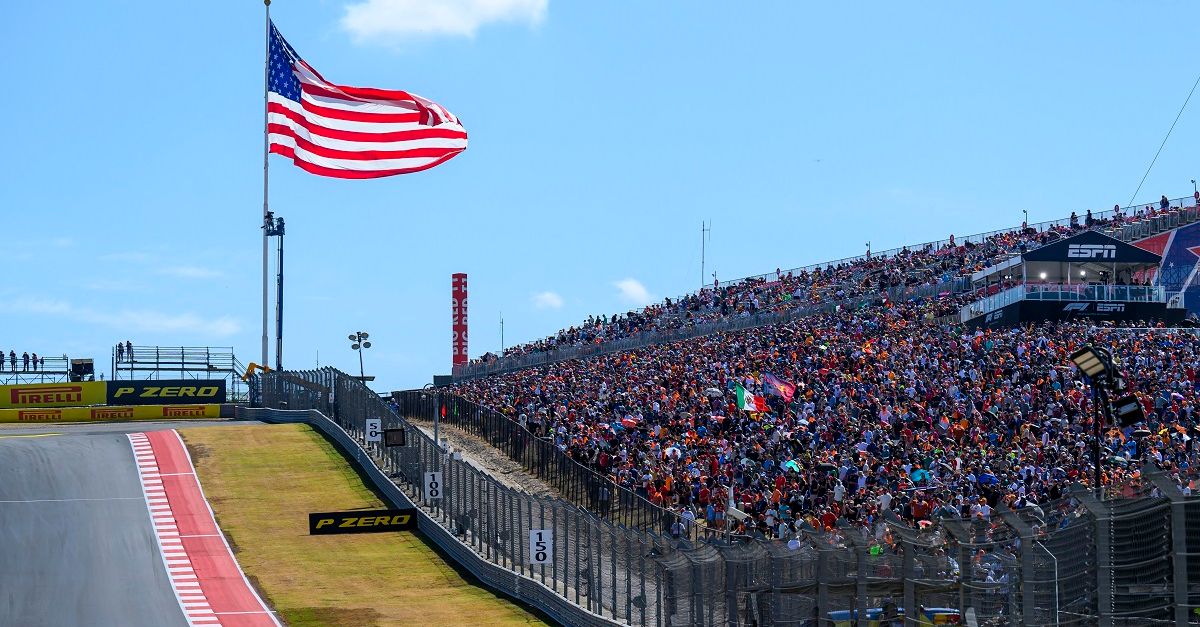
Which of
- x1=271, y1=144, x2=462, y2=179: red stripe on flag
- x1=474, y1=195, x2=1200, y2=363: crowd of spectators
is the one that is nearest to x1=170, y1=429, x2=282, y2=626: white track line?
x1=271, y1=144, x2=462, y2=179: red stripe on flag

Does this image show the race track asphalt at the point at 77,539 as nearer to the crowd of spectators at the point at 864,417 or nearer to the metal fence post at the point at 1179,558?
the crowd of spectators at the point at 864,417

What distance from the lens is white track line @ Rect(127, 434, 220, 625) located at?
1211 inches

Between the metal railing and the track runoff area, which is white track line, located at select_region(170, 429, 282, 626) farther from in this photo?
the metal railing

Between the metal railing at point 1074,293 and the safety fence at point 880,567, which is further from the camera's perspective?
the metal railing at point 1074,293

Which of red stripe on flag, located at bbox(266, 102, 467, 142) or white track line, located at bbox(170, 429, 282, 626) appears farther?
red stripe on flag, located at bbox(266, 102, 467, 142)

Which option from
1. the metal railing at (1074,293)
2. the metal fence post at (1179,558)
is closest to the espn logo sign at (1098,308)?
the metal railing at (1074,293)

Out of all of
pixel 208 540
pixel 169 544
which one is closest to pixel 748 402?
pixel 208 540

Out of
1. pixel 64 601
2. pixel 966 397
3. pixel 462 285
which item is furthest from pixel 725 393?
pixel 462 285

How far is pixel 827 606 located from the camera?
17844 millimetres

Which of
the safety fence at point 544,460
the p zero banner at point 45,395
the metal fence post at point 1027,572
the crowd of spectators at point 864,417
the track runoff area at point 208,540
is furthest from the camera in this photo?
the p zero banner at point 45,395

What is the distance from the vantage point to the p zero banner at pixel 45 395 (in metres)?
62.9

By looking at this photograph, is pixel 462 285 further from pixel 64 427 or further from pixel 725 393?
pixel 725 393

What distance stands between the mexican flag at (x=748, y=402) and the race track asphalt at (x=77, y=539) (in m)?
15.6

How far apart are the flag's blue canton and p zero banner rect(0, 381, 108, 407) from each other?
17.9 metres
